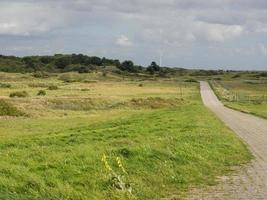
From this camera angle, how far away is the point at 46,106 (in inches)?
1831

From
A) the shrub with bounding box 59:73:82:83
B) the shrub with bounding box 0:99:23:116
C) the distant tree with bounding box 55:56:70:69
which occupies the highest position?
the distant tree with bounding box 55:56:70:69

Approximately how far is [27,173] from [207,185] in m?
3.79

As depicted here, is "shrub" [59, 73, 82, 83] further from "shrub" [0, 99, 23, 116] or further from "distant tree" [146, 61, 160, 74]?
"shrub" [0, 99, 23, 116]

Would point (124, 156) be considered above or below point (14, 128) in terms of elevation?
above

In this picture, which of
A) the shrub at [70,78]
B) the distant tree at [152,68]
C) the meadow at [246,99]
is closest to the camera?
the meadow at [246,99]

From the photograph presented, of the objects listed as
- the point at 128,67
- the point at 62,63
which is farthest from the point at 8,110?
the point at 62,63

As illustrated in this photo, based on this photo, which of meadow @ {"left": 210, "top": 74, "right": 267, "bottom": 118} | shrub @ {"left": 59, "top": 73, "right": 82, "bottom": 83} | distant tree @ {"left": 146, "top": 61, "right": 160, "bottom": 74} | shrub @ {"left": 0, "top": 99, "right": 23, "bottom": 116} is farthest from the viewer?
distant tree @ {"left": 146, "top": 61, "right": 160, "bottom": 74}

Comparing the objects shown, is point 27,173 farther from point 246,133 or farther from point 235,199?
point 246,133

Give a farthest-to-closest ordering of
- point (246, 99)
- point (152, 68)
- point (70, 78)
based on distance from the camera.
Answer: point (152, 68), point (70, 78), point (246, 99)

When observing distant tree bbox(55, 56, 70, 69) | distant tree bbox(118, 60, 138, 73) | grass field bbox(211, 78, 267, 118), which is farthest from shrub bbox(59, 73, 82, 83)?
distant tree bbox(55, 56, 70, 69)

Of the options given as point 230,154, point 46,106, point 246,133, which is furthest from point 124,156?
point 46,106

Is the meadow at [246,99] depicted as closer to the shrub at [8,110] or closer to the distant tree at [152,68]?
the shrub at [8,110]

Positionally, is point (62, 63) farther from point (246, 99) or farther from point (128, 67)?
point (246, 99)

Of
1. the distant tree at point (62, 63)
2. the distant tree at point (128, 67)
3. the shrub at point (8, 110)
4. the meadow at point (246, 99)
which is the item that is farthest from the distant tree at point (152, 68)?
the shrub at point (8, 110)
